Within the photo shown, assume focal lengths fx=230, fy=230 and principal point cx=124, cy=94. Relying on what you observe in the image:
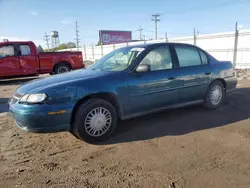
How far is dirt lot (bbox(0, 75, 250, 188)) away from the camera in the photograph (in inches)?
104

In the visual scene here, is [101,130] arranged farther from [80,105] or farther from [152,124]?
[152,124]

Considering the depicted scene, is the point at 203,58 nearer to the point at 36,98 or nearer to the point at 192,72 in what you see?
the point at 192,72

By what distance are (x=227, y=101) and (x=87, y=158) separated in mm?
4220

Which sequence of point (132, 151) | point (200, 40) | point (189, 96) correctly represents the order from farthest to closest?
point (200, 40) < point (189, 96) < point (132, 151)

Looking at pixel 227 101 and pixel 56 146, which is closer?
pixel 56 146

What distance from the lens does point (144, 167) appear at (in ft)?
9.52

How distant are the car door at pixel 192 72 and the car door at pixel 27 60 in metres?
8.10

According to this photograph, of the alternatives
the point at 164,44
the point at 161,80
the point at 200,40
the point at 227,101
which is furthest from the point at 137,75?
the point at 200,40

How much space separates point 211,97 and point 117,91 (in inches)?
98.6

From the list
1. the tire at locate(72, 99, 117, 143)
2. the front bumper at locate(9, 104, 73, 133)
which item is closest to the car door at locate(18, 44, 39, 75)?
the front bumper at locate(9, 104, 73, 133)

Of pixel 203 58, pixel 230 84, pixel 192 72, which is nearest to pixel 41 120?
pixel 192 72

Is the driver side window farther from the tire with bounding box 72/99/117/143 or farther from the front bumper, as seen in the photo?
the front bumper

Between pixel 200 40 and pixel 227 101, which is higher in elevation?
pixel 200 40

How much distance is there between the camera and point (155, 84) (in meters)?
4.10
